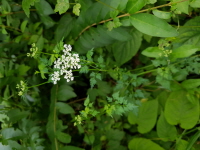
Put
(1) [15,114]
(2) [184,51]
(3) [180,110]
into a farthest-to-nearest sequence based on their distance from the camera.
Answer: (3) [180,110] < (1) [15,114] < (2) [184,51]

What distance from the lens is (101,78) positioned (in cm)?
142

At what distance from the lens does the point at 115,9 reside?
1007 millimetres

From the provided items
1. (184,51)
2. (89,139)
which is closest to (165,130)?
(89,139)

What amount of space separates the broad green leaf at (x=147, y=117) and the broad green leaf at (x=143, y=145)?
72mm

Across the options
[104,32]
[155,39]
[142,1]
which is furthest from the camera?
[155,39]

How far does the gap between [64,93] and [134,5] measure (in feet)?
2.50

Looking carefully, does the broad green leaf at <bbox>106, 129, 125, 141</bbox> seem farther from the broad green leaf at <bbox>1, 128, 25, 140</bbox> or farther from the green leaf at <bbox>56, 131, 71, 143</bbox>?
the broad green leaf at <bbox>1, 128, 25, 140</bbox>

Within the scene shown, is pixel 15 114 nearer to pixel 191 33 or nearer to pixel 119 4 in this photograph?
pixel 119 4

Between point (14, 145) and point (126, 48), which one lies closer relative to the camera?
point (14, 145)

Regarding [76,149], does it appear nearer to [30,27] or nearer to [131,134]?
[131,134]

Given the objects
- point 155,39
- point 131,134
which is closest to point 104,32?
point 155,39

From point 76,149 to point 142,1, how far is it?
0.91m

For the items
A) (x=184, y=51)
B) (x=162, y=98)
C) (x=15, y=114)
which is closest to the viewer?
(x=184, y=51)

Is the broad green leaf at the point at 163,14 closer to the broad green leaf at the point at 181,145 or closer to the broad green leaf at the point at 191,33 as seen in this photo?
the broad green leaf at the point at 191,33
